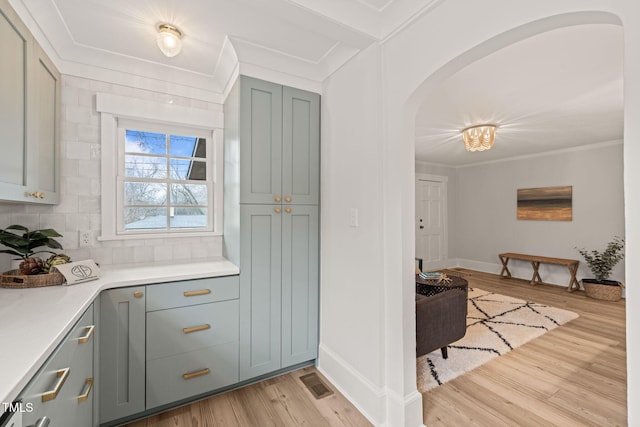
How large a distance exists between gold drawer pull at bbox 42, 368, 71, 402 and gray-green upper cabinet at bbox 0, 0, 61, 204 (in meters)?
0.80

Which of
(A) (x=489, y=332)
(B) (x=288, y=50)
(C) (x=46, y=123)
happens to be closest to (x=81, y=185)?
(C) (x=46, y=123)

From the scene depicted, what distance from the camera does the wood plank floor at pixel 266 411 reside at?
5.73 feet

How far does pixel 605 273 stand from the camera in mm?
4270

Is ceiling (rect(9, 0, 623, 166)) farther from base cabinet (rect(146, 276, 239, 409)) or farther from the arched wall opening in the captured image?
base cabinet (rect(146, 276, 239, 409))

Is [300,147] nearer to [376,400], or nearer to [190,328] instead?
[190,328]

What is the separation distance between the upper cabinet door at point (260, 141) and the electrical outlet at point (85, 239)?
1132 mm

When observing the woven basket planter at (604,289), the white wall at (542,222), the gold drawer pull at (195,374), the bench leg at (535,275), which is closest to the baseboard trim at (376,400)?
the gold drawer pull at (195,374)

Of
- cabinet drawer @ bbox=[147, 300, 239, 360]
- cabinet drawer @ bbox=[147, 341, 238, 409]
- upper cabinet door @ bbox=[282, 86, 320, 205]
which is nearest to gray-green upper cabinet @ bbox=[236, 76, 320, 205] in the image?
upper cabinet door @ bbox=[282, 86, 320, 205]

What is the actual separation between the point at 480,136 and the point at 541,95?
0.88 meters

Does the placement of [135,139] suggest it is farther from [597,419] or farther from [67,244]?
[597,419]

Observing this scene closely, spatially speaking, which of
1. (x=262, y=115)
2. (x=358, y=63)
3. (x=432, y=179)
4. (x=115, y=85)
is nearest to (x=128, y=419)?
(x=262, y=115)

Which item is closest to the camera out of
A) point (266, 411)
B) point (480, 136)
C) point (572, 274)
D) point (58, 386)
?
point (58, 386)

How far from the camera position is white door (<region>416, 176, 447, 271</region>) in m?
6.06

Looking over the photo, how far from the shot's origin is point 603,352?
2.63 m
